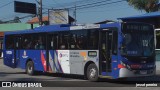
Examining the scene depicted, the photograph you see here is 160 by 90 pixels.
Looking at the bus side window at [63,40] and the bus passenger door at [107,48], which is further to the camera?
the bus side window at [63,40]

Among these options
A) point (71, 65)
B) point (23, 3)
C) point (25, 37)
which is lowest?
point (71, 65)

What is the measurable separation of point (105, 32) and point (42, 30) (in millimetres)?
5786

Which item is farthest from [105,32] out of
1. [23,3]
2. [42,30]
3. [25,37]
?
[23,3]

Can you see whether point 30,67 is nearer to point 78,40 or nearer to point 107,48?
point 78,40

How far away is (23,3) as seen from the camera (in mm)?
53938

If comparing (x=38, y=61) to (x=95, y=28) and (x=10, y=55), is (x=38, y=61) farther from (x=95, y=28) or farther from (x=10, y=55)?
(x=95, y=28)

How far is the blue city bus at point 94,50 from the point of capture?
17.6m

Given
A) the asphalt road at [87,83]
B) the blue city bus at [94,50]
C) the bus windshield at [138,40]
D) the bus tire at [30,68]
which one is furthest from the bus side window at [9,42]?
the bus windshield at [138,40]

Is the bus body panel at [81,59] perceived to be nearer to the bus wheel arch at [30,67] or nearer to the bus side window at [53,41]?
the bus side window at [53,41]

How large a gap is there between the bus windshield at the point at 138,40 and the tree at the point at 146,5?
2313cm

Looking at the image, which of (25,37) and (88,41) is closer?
(88,41)

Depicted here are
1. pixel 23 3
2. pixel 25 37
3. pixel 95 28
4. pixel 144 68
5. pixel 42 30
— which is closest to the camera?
pixel 144 68

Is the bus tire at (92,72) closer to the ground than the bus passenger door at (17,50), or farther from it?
closer to the ground

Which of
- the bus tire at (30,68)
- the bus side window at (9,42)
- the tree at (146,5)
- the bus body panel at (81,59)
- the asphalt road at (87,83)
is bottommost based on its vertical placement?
the asphalt road at (87,83)
